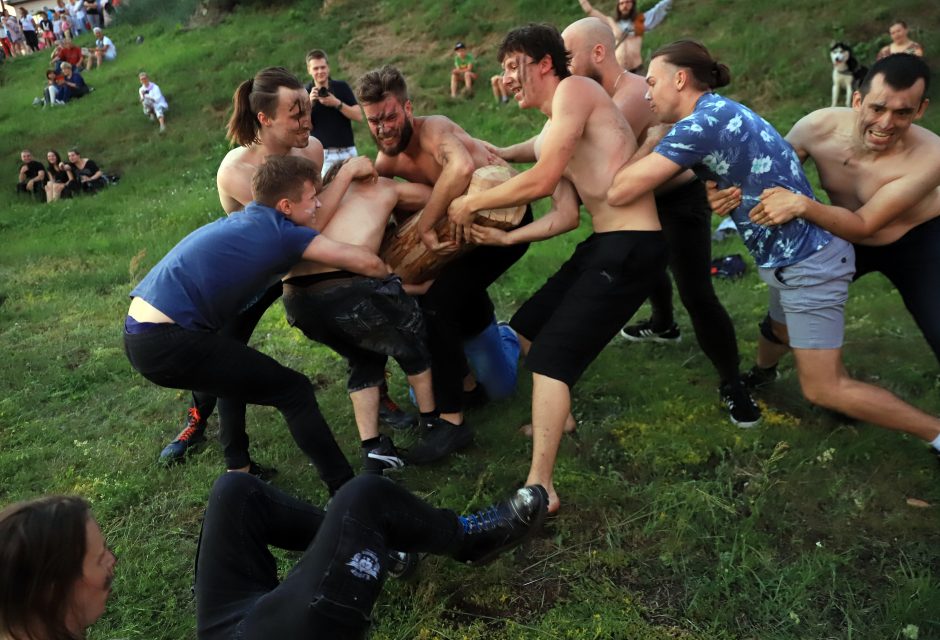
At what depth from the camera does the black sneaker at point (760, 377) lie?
4387 millimetres

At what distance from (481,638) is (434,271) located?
200cm

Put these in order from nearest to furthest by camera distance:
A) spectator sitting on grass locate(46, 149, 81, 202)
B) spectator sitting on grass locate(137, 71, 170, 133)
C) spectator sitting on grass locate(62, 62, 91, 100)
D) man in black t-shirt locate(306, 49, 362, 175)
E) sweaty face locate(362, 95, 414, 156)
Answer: sweaty face locate(362, 95, 414, 156) → man in black t-shirt locate(306, 49, 362, 175) → spectator sitting on grass locate(46, 149, 81, 202) → spectator sitting on grass locate(137, 71, 170, 133) → spectator sitting on grass locate(62, 62, 91, 100)

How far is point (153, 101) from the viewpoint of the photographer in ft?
50.5

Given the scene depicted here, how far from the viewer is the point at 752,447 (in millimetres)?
3762

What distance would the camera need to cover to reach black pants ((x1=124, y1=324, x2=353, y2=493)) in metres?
3.15

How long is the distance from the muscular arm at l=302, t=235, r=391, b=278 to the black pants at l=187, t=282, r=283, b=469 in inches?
25.2

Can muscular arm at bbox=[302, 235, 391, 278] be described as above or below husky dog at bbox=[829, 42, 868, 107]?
above

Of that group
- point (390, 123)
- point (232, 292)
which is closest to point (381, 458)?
point (232, 292)

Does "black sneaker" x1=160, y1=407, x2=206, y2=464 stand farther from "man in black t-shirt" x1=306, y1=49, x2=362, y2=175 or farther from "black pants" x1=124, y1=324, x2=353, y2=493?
"man in black t-shirt" x1=306, y1=49, x2=362, y2=175

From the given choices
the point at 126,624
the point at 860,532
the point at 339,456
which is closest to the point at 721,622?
the point at 860,532

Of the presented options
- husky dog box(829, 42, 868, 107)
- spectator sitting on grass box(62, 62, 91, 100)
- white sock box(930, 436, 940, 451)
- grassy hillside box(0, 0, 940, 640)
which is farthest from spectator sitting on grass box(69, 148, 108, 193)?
white sock box(930, 436, 940, 451)

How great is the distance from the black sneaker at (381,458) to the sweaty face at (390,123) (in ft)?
5.27

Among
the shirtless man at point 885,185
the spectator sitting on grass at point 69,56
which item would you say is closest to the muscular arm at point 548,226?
the shirtless man at point 885,185

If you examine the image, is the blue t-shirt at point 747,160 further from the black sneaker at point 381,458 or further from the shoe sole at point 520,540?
the black sneaker at point 381,458
